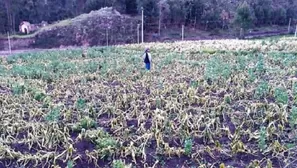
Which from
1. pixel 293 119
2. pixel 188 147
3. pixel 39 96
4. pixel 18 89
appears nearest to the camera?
pixel 188 147

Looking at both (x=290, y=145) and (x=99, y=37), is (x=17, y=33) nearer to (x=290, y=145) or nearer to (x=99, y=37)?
(x=99, y=37)

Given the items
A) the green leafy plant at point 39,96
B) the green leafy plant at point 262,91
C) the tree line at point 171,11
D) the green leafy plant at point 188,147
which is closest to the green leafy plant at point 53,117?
the green leafy plant at point 39,96

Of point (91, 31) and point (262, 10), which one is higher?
point (262, 10)

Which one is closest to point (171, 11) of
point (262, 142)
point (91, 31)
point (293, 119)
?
point (91, 31)

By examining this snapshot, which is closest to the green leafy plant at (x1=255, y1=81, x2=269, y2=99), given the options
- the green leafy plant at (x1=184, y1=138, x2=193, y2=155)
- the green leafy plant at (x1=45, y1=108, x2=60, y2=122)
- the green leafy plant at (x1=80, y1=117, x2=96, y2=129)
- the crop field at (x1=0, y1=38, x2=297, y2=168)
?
the crop field at (x1=0, y1=38, x2=297, y2=168)

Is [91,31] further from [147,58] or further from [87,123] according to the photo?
[87,123]

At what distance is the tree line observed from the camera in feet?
116

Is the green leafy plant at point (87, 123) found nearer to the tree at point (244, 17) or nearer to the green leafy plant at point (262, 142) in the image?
the green leafy plant at point (262, 142)

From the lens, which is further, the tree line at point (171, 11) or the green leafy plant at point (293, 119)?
the tree line at point (171, 11)

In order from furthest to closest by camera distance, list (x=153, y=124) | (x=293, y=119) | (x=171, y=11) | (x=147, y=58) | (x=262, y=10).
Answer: (x=262, y=10)
(x=171, y=11)
(x=147, y=58)
(x=153, y=124)
(x=293, y=119)

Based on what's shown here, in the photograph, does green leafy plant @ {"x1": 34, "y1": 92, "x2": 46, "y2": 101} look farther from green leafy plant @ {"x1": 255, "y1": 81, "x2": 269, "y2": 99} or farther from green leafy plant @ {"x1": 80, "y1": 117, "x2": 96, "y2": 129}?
green leafy plant @ {"x1": 255, "y1": 81, "x2": 269, "y2": 99}

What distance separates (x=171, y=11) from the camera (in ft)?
129

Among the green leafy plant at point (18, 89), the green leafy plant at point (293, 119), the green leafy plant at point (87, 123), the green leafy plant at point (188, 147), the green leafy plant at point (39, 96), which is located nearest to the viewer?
the green leafy plant at point (188, 147)

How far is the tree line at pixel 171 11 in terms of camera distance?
35219 mm
